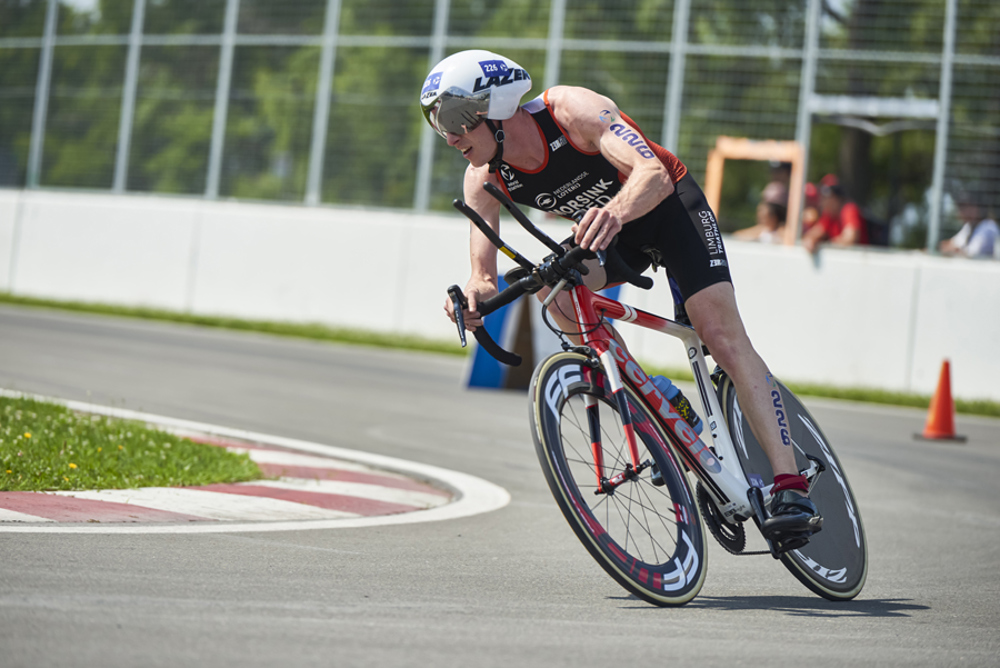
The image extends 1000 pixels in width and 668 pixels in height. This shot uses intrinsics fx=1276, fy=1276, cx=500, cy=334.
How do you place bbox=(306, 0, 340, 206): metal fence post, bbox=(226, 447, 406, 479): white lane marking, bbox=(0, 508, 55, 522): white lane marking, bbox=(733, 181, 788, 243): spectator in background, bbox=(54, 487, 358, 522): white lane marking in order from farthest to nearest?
bbox=(306, 0, 340, 206): metal fence post → bbox=(733, 181, 788, 243): spectator in background → bbox=(226, 447, 406, 479): white lane marking → bbox=(54, 487, 358, 522): white lane marking → bbox=(0, 508, 55, 522): white lane marking

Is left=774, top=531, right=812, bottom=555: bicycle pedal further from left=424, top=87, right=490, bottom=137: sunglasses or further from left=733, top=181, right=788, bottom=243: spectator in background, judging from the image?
left=733, top=181, right=788, bottom=243: spectator in background

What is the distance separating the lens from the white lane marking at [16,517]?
15.9ft

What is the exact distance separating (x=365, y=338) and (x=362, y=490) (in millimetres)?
10692

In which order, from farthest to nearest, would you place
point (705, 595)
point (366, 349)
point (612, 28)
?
1. point (612, 28)
2. point (366, 349)
3. point (705, 595)

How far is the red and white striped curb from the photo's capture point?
200 inches

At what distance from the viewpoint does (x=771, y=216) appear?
626 inches

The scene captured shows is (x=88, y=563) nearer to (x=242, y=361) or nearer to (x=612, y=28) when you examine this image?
(x=242, y=361)

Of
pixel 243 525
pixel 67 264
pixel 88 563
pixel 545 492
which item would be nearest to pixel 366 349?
pixel 67 264

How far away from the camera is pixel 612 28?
17.9 metres

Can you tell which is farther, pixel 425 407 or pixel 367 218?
pixel 367 218

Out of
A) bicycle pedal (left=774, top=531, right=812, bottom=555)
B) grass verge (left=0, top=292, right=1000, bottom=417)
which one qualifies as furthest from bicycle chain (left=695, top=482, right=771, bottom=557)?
grass verge (left=0, top=292, right=1000, bottom=417)

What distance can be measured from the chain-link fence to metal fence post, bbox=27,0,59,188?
40 mm

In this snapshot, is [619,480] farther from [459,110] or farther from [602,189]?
[459,110]

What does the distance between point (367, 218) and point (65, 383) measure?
8693mm
